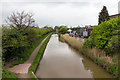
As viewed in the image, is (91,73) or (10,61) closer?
(91,73)

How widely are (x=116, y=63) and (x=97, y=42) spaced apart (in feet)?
7.95

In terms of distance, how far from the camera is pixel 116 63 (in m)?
6.11

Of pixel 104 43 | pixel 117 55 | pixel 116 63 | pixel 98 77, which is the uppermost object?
pixel 104 43

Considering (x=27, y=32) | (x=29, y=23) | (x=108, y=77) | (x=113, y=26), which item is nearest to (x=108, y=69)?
(x=108, y=77)

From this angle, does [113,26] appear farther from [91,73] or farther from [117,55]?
[91,73]

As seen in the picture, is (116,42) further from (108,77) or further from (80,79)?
(80,79)

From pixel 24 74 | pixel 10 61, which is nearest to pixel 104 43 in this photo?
pixel 24 74

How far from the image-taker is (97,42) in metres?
8.04

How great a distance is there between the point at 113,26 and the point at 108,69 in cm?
326

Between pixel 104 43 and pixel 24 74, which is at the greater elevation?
pixel 104 43

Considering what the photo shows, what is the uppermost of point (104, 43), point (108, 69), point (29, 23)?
point (29, 23)

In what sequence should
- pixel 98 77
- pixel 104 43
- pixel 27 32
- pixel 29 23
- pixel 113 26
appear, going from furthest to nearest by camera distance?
1. pixel 29 23
2. pixel 27 32
3. pixel 104 43
4. pixel 113 26
5. pixel 98 77

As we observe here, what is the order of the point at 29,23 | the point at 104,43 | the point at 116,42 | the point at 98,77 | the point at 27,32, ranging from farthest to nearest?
the point at 29,23 < the point at 27,32 < the point at 104,43 < the point at 98,77 < the point at 116,42

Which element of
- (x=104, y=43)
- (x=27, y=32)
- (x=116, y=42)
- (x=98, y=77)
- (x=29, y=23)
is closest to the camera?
(x=116, y=42)
